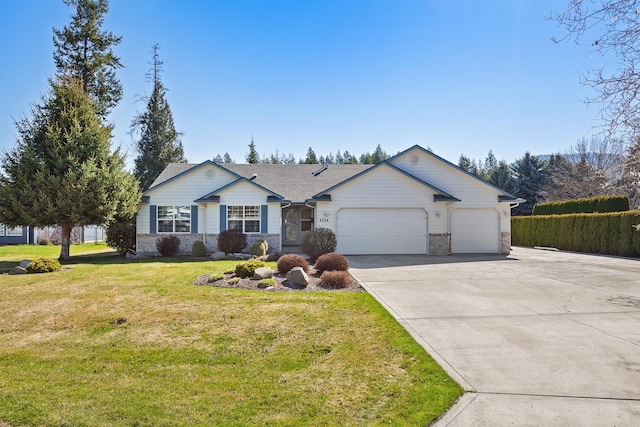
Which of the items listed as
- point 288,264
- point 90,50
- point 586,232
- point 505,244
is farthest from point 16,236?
point 586,232

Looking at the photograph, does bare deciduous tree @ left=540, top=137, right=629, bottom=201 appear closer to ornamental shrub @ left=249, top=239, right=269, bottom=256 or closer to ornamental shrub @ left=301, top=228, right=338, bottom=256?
ornamental shrub @ left=301, top=228, right=338, bottom=256

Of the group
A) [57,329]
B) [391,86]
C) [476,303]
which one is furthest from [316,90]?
[57,329]

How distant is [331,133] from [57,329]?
28299mm

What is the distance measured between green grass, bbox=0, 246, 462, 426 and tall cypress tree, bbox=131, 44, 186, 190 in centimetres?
3261

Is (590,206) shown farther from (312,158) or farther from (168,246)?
(312,158)

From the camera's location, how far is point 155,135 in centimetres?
3984

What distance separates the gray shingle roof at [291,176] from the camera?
21.5 m

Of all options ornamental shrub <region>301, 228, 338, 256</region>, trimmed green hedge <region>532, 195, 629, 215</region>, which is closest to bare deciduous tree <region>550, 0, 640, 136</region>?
ornamental shrub <region>301, 228, 338, 256</region>

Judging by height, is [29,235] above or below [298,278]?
above

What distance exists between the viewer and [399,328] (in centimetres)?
645

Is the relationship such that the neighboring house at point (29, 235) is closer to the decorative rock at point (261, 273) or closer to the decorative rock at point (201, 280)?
the decorative rock at point (201, 280)

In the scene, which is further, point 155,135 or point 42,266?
point 155,135

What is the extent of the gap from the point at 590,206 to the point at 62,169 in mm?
28871

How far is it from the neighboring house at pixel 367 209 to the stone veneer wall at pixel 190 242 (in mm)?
50
